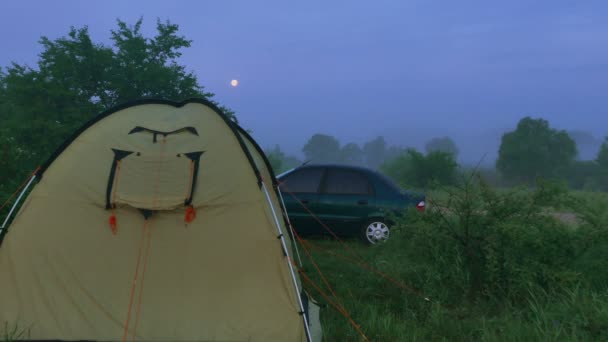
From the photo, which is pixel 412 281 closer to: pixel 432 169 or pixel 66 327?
pixel 66 327

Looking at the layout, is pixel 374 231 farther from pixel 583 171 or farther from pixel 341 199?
pixel 583 171

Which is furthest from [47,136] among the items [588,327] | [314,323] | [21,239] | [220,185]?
[588,327]

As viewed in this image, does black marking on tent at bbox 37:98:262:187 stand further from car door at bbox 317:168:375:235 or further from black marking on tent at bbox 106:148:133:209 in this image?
car door at bbox 317:168:375:235

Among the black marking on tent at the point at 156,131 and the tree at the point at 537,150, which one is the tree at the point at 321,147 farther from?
the black marking on tent at the point at 156,131

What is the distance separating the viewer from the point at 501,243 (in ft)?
15.7

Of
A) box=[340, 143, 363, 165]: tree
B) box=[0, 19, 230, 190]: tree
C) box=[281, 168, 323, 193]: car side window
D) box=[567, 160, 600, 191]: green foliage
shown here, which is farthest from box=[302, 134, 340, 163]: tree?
box=[281, 168, 323, 193]: car side window

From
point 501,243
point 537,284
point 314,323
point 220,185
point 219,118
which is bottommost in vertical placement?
point 314,323

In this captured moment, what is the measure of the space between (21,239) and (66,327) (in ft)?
3.20

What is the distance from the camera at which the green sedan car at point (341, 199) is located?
757 cm

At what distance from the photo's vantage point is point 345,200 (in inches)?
301

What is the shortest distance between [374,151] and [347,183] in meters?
167

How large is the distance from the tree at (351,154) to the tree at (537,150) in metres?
106

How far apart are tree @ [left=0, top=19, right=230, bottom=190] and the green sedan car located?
29.8 ft

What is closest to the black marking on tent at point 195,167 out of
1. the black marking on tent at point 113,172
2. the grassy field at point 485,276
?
the black marking on tent at point 113,172
